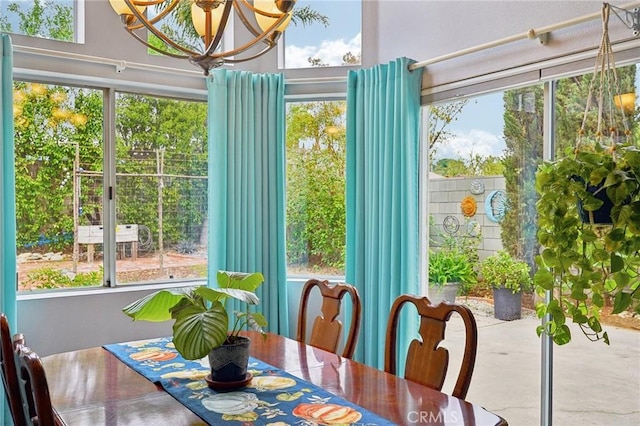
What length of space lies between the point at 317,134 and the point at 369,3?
36.3 inches

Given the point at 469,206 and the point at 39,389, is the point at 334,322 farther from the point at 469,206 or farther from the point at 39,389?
the point at 39,389

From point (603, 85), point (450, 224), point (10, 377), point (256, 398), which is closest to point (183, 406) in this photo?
point (256, 398)

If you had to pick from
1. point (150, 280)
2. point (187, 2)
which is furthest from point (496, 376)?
point (187, 2)

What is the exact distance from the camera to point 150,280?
3.61m

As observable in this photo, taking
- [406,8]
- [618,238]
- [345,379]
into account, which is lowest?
[345,379]

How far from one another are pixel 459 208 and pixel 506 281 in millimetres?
514

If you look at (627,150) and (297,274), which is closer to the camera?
(627,150)

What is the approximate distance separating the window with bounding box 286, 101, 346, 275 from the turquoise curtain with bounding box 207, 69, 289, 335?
0.21 meters

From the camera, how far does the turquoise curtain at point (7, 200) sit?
113 inches

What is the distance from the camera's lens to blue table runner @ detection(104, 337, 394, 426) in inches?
61.4

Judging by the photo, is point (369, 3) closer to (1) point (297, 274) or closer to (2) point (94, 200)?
(1) point (297, 274)

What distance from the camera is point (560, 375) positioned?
2.64 metres

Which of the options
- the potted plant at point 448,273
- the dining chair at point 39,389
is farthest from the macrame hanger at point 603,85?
the dining chair at point 39,389

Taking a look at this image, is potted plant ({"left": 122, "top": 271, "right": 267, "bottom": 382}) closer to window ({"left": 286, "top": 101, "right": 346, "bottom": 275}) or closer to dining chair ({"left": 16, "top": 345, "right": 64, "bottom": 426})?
dining chair ({"left": 16, "top": 345, "right": 64, "bottom": 426})
